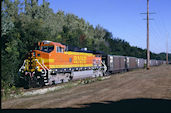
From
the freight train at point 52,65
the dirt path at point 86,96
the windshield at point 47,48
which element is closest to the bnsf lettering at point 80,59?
the freight train at point 52,65

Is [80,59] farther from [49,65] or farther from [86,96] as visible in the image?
[86,96]

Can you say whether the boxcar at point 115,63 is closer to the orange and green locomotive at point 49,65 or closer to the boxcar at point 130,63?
the boxcar at point 130,63

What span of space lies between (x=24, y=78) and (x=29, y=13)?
50.8 metres

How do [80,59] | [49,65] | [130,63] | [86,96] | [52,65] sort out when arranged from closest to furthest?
[86,96] → [49,65] → [52,65] → [80,59] → [130,63]

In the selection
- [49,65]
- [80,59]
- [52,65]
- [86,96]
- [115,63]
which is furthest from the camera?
[115,63]

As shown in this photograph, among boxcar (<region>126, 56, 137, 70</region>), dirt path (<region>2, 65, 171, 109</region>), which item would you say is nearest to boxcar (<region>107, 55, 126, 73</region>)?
boxcar (<region>126, 56, 137, 70</region>)

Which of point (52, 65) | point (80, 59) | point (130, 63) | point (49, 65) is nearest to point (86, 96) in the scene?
point (49, 65)

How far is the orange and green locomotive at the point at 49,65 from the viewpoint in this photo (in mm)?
16578

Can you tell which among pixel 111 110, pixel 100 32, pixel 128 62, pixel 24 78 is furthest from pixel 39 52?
pixel 100 32

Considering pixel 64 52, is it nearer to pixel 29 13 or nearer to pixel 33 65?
pixel 33 65

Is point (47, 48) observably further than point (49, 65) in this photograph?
Yes

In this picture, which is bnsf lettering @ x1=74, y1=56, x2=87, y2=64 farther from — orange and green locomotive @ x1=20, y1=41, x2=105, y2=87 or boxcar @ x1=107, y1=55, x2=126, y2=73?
boxcar @ x1=107, y1=55, x2=126, y2=73

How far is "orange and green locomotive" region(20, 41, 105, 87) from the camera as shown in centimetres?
Result: 1658

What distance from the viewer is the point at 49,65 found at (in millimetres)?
16625
